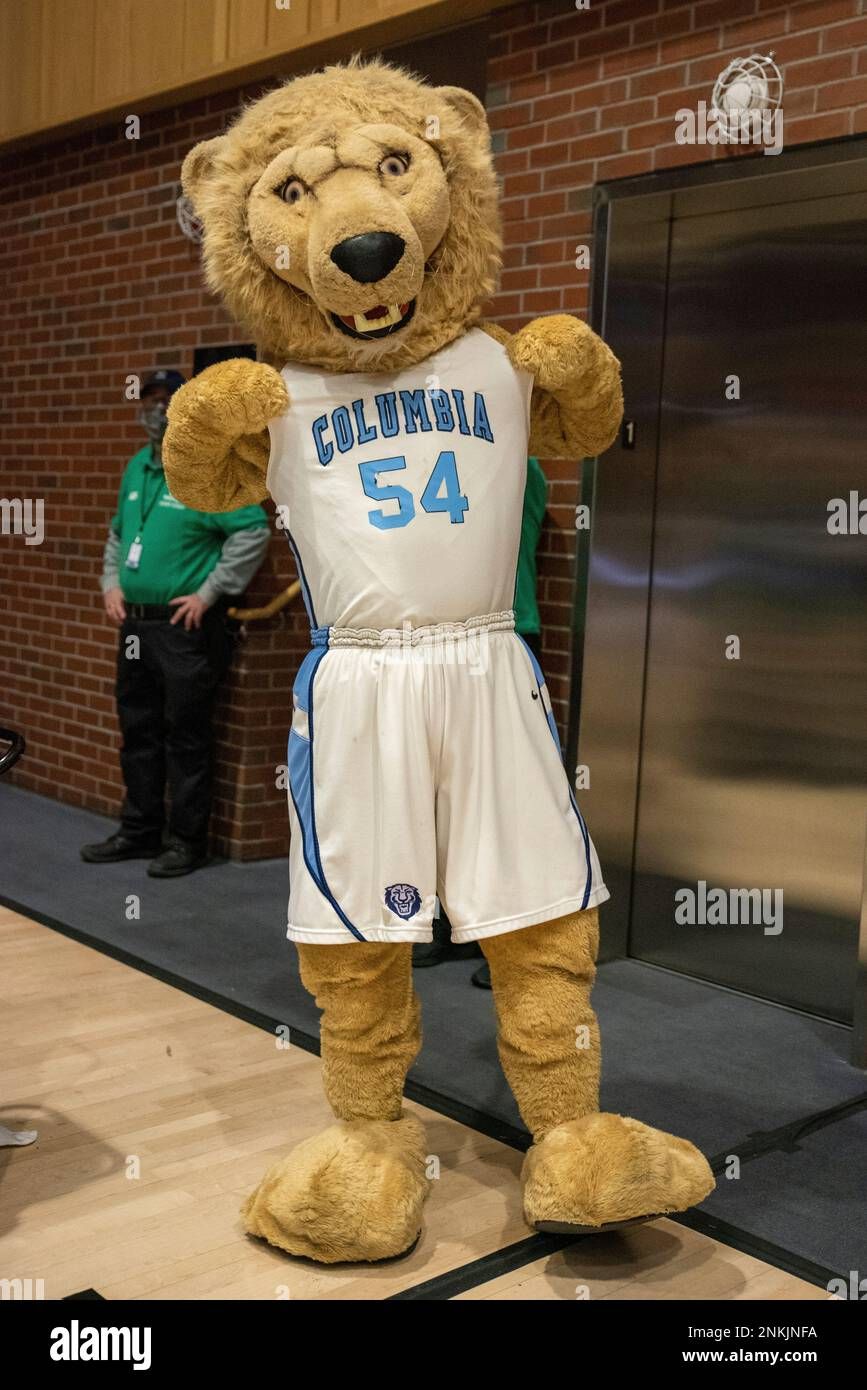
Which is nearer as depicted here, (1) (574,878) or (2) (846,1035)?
(1) (574,878)

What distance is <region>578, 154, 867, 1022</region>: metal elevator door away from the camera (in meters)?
3.81

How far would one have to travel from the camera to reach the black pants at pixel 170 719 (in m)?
5.16

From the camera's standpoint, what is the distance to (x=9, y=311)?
21.8 ft

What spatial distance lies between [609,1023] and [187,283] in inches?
135

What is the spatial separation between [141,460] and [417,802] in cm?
311

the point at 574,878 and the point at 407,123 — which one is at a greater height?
the point at 407,123

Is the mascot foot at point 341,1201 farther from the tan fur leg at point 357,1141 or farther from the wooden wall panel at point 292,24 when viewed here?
the wooden wall panel at point 292,24

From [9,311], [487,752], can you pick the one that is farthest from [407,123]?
[9,311]

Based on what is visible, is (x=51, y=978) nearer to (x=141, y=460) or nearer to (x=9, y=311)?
(x=141, y=460)

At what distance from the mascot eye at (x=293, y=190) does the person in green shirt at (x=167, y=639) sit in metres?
2.55

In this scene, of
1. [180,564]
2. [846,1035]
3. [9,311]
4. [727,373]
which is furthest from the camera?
[9,311]

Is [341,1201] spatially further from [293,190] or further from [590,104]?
[590,104]

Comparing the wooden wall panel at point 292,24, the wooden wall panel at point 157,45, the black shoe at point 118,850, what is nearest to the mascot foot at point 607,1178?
the black shoe at point 118,850

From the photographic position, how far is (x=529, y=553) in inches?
159
